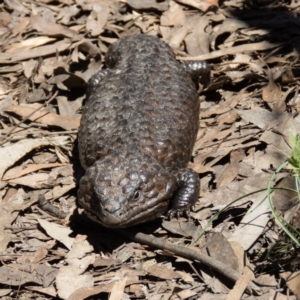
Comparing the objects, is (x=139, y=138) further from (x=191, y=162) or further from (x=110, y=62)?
(x=110, y=62)

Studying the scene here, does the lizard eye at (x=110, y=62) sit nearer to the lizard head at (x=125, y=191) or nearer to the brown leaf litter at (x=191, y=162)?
the brown leaf litter at (x=191, y=162)

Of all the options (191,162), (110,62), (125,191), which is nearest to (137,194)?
(125,191)

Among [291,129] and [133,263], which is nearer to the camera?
[133,263]

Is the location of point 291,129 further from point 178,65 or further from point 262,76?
point 178,65

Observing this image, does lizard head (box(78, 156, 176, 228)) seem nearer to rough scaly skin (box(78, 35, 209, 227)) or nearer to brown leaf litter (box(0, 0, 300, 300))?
rough scaly skin (box(78, 35, 209, 227))

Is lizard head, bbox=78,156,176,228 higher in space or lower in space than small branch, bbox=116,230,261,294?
higher

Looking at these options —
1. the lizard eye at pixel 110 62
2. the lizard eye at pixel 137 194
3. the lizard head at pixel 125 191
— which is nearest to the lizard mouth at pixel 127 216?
the lizard head at pixel 125 191

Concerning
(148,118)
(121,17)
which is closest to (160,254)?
(148,118)

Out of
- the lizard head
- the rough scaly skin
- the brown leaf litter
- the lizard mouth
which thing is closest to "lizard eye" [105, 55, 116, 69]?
the rough scaly skin
